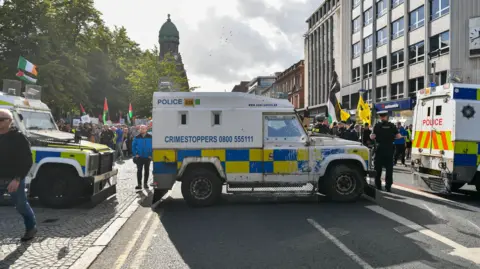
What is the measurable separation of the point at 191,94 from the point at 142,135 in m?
2.86

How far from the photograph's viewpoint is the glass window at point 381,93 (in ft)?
138

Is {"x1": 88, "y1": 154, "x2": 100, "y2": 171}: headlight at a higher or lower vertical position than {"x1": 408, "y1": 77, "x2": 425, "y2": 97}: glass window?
lower

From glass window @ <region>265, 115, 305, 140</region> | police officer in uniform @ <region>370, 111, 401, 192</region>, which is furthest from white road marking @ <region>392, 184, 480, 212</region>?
glass window @ <region>265, 115, 305, 140</region>

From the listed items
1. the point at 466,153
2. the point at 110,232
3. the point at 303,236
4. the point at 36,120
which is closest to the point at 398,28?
the point at 466,153

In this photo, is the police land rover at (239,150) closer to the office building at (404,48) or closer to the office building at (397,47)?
the office building at (397,47)

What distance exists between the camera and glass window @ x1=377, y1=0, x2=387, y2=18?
1644 inches

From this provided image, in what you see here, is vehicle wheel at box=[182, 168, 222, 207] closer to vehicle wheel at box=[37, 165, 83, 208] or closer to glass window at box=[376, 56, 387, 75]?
vehicle wheel at box=[37, 165, 83, 208]

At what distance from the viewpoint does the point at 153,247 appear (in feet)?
19.2

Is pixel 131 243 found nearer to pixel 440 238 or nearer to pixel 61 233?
pixel 61 233

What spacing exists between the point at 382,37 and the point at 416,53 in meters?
7.03

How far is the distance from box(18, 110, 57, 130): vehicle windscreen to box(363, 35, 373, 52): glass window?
130ft

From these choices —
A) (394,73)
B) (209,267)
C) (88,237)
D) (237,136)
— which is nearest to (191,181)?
(237,136)

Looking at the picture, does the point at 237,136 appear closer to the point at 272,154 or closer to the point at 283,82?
the point at 272,154

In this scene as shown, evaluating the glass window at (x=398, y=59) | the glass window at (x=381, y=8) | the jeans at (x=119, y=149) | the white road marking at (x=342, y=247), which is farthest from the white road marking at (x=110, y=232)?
the glass window at (x=381, y=8)
